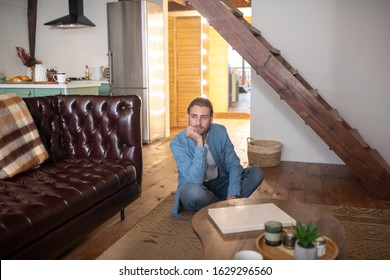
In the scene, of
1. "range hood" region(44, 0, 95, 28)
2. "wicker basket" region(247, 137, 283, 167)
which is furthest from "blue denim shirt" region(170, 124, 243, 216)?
"range hood" region(44, 0, 95, 28)

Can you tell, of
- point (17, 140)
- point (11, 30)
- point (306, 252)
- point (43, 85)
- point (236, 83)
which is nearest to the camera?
point (306, 252)

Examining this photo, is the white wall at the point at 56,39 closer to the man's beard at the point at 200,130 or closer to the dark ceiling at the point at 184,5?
the dark ceiling at the point at 184,5

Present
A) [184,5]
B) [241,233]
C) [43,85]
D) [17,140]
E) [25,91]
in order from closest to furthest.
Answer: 1. [241,233]
2. [17,140]
3. [43,85]
4. [25,91]
5. [184,5]

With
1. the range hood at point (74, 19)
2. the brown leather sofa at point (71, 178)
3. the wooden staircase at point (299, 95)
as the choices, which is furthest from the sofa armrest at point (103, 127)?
the range hood at point (74, 19)

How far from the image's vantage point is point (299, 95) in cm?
347

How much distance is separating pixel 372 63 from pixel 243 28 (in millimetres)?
1847

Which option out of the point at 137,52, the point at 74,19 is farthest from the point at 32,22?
the point at 137,52

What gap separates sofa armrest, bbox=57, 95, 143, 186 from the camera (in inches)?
117

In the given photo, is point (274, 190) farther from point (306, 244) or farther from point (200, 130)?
point (306, 244)

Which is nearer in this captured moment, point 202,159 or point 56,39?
point 202,159

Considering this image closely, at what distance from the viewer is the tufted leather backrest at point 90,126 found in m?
2.98

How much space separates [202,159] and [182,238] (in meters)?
0.59

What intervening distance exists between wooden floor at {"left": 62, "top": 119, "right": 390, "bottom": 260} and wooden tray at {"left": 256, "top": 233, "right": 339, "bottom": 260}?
1231mm
